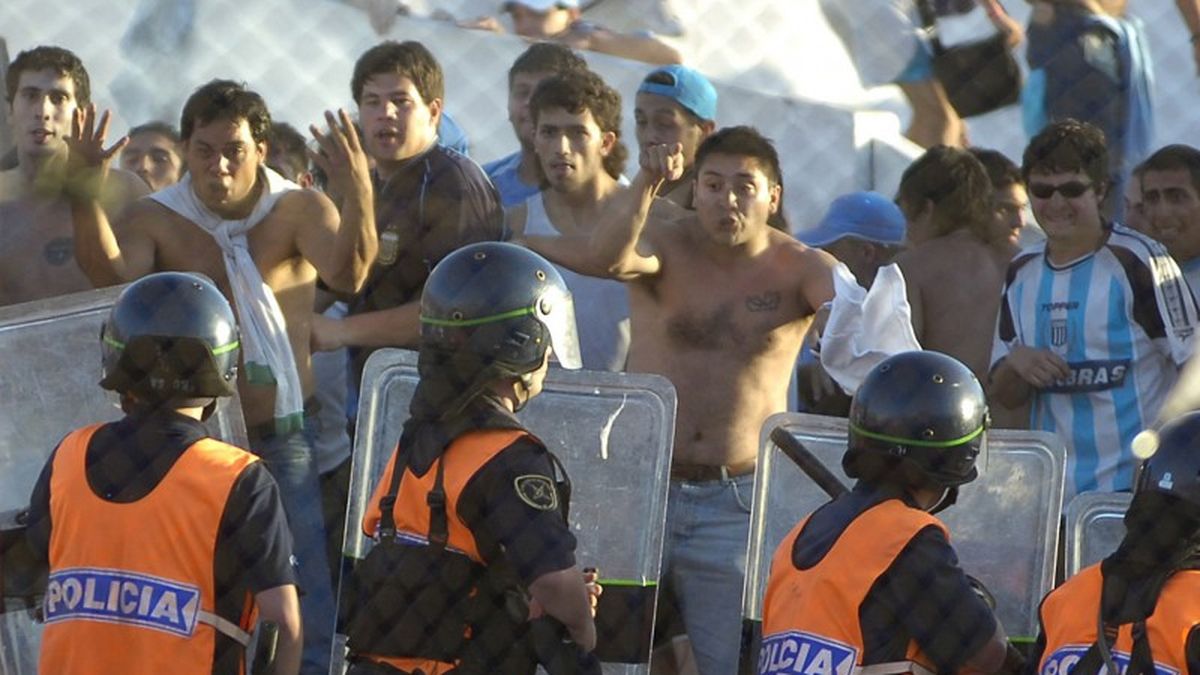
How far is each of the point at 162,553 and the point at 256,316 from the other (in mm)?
1593

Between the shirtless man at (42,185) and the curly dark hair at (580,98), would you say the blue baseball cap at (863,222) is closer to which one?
the curly dark hair at (580,98)

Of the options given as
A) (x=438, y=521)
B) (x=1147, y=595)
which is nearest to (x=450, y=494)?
(x=438, y=521)

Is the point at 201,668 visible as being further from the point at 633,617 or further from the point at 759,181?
the point at 759,181

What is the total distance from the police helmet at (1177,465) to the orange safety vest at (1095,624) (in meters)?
0.17

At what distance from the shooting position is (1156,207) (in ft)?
19.8

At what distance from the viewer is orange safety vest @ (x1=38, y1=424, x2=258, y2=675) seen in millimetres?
4148

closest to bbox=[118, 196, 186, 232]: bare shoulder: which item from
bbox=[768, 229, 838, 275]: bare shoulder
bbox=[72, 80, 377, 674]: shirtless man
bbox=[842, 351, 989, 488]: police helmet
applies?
bbox=[72, 80, 377, 674]: shirtless man

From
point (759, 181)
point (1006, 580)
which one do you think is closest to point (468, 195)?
point (759, 181)

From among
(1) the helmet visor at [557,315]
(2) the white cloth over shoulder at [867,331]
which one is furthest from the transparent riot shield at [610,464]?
(1) the helmet visor at [557,315]

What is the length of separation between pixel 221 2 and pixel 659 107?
1.31m

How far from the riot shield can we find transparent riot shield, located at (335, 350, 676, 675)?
3.15 feet

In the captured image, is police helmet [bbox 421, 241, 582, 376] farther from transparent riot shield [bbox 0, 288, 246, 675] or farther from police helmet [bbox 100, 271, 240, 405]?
transparent riot shield [bbox 0, 288, 246, 675]

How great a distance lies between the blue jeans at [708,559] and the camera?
5594mm

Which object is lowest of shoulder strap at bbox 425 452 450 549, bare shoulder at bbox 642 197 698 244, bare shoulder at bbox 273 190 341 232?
shoulder strap at bbox 425 452 450 549
